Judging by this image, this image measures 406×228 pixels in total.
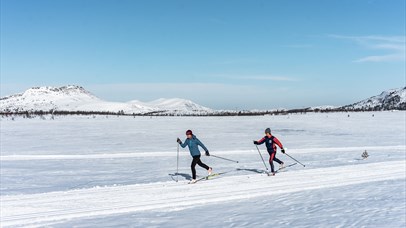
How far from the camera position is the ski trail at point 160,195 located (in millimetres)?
8578

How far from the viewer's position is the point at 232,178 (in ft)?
42.8

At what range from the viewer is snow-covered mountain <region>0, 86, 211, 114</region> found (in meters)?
105

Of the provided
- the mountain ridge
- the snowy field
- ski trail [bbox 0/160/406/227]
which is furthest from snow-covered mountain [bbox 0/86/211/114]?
ski trail [bbox 0/160/406/227]

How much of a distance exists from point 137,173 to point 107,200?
15.1ft

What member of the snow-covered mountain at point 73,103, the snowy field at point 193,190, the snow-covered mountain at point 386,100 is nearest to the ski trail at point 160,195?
the snowy field at point 193,190

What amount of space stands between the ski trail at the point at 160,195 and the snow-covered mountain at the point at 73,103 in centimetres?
8637

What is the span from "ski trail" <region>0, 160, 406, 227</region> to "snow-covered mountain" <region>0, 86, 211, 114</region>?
86371mm

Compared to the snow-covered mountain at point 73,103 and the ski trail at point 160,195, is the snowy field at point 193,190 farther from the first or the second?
the snow-covered mountain at point 73,103

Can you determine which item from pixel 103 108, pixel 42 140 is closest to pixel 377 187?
pixel 42 140

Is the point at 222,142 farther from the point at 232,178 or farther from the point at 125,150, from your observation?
the point at 232,178

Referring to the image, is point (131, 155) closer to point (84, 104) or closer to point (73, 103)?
point (84, 104)

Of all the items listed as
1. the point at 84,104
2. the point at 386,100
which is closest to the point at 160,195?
the point at 84,104

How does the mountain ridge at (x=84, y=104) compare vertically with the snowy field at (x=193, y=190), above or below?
above

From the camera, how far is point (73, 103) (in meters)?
114
